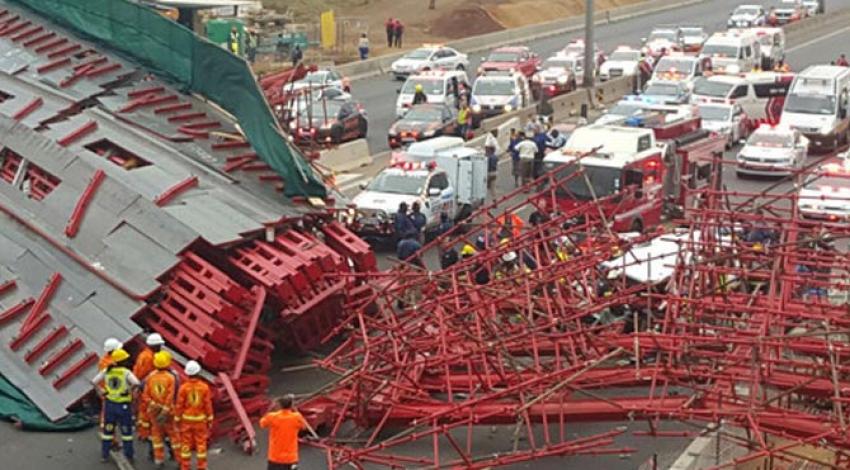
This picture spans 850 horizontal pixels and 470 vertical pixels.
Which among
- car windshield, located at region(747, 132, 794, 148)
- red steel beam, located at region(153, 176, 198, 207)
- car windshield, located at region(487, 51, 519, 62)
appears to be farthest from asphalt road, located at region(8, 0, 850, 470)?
car windshield, located at region(487, 51, 519, 62)

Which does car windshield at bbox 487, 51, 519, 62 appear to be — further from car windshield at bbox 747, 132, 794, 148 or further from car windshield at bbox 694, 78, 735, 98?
car windshield at bbox 747, 132, 794, 148

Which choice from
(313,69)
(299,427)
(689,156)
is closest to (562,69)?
(689,156)

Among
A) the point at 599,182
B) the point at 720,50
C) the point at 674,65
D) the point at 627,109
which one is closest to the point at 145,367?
the point at 599,182

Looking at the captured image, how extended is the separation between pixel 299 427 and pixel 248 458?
8.13 feet

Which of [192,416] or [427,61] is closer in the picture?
[192,416]

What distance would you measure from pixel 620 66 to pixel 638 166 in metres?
25.2

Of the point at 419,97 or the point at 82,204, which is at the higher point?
the point at 82,204

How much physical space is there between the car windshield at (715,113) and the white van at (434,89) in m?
7.71

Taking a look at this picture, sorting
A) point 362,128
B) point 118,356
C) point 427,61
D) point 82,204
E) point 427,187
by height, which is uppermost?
point 82,204

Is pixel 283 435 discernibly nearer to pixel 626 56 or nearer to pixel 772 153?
pixel 772 153

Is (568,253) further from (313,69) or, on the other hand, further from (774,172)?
(774,172)

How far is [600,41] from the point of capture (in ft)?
234

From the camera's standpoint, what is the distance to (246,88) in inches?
984

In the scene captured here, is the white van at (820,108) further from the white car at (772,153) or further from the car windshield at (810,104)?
the white car at (772,153)
